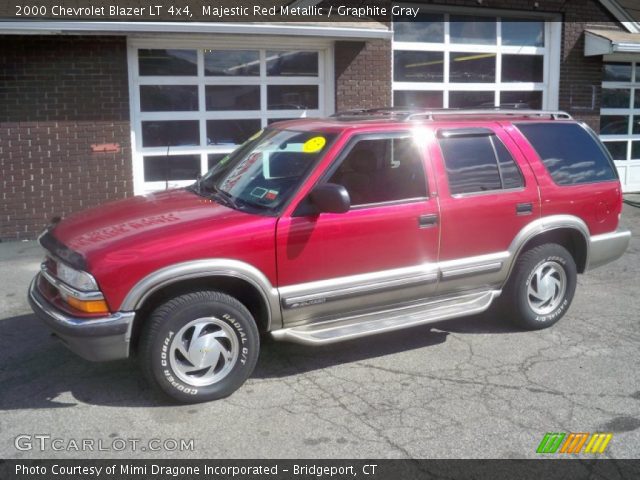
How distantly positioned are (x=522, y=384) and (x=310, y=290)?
1601 mm

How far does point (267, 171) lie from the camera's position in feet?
16.0

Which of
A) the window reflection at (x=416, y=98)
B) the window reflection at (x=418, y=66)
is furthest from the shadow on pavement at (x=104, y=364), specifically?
the window reflection at (x=418, y=66)

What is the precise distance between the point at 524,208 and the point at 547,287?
2.56 ft

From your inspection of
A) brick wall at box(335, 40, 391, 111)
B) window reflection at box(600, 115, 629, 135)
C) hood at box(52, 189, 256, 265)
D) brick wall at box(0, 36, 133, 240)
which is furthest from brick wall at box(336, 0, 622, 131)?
hood at box(52, 189, 256, 265)

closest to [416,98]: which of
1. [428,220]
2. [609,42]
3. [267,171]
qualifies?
[609,42]

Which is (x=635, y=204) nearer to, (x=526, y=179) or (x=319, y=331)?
(x=526, y=179)

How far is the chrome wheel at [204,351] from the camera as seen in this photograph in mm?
4176

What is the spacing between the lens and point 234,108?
1009 centimetres

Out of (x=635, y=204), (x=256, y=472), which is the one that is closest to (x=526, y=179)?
(x=256, y=472)

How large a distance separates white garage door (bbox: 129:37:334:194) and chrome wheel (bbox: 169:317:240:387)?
5.81 meters

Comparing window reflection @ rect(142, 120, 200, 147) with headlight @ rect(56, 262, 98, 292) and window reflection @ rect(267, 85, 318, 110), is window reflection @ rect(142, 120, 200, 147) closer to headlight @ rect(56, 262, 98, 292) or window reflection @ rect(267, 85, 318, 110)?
window reflection @ rect(267, 85, 318, 110)

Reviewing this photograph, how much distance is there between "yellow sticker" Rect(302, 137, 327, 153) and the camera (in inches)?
187

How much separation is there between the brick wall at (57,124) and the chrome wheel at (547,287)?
20.5ft

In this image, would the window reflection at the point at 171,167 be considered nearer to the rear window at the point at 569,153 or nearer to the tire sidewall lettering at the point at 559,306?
the rear window at the point at 569,153
